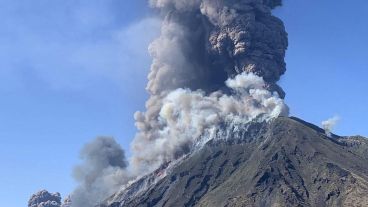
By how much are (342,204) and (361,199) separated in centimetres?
613

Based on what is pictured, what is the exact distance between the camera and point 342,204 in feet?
653

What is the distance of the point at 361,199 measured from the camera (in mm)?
198375
